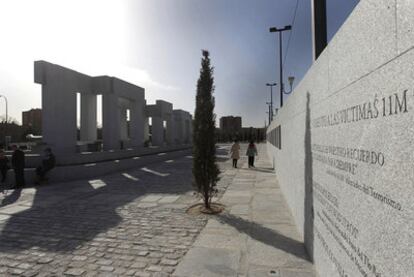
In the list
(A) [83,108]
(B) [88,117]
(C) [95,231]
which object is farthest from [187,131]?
(C) [95,231]

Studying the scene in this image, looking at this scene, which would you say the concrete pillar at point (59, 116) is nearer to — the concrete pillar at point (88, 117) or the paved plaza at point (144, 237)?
the concrete pillar at point (88, 117)

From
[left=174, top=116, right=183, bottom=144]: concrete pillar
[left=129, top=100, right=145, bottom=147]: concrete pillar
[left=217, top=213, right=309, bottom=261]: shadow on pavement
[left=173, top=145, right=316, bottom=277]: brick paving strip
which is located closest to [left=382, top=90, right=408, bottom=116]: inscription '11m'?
[left=173, top=145, right=316, bottom=277]: brick paving strip

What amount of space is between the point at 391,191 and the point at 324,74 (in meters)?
2.13

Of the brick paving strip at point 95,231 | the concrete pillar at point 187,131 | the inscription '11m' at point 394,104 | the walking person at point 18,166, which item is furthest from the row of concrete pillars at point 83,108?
the concrete pillar at point 187,131

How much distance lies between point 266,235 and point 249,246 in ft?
2.05

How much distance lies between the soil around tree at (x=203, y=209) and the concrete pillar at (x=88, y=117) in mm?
14814

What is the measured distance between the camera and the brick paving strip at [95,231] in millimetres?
4496

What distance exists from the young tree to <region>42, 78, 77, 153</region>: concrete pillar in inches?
425

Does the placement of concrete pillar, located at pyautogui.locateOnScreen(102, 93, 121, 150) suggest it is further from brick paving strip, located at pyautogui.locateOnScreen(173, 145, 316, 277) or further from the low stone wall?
the low stone wall

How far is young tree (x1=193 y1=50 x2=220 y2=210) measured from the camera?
25.1 feet

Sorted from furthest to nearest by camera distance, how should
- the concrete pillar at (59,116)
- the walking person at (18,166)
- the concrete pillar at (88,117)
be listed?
the concrete pillar at (88,117) < the concrete pillar at (59,116) < the walking person at (18,166)

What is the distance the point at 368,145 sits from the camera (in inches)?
88.7

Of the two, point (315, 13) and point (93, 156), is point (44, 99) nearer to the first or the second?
point (93, 156)

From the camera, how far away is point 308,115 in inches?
185
